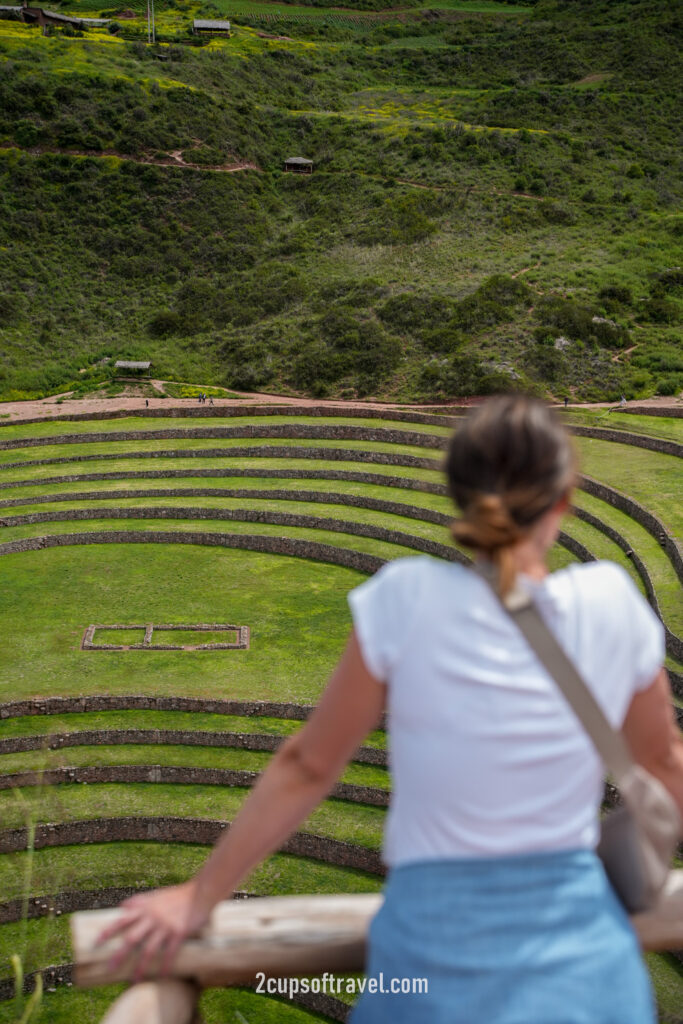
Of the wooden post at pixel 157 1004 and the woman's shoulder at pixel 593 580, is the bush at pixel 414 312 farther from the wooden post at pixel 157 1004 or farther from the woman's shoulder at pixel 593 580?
the wooden post at pixel 157 1004

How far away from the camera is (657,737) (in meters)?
2.18

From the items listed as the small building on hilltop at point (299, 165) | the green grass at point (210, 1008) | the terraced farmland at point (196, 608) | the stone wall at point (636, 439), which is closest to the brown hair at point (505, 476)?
the terraced farmland at point (196, 608)

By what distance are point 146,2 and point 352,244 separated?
1605 inches

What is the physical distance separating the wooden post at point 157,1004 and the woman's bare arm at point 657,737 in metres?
1.06

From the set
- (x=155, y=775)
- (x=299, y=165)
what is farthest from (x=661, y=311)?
(x=155, y=775)

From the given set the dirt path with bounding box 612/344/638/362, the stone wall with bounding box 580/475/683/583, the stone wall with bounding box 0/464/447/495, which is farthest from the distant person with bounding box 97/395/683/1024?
the dirt path with bounding box 612/344/638/362

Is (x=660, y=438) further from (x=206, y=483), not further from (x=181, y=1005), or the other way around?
(x=181, y=1005)

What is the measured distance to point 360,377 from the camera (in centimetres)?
3641

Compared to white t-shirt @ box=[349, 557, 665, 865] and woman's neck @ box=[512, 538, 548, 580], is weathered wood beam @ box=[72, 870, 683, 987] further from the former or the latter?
woman's neck @ box=[512, 538, 548, 580]

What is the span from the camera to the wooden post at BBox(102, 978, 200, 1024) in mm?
2066

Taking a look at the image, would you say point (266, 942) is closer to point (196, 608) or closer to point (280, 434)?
point (196, 608)

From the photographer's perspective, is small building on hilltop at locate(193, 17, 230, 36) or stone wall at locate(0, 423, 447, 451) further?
small building on hilltop at locate(193, 17, 230, 36)

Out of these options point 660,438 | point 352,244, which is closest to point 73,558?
point 660,438

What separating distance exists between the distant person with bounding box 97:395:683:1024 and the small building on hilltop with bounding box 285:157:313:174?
55.2 m
